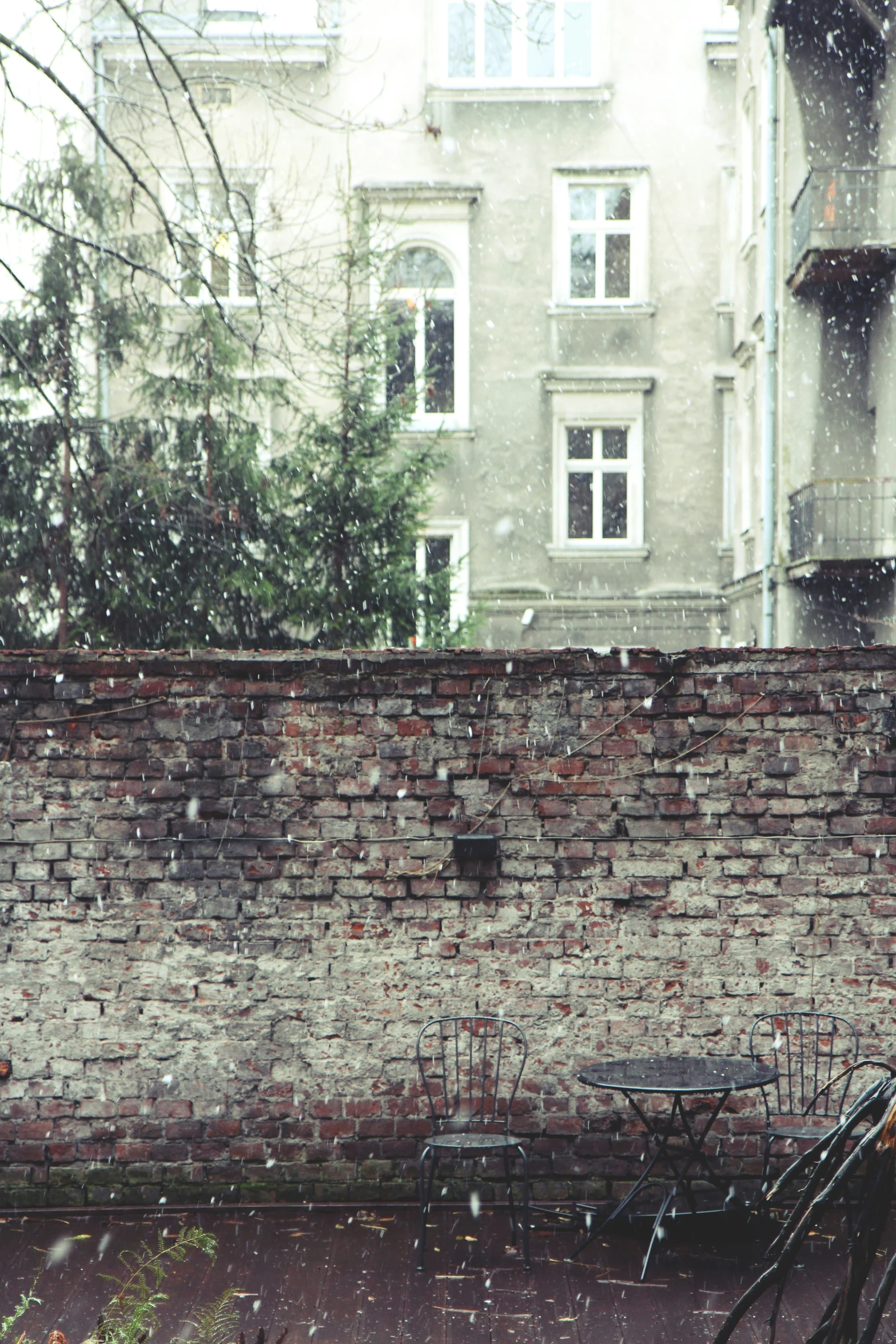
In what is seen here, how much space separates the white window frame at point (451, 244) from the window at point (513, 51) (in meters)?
1.62

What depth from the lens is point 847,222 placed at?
1224cm

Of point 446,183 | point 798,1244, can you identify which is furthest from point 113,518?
point 798,1244

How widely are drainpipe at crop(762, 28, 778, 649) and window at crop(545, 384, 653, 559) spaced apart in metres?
2.84

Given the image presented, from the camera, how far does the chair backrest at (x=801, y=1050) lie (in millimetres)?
5094

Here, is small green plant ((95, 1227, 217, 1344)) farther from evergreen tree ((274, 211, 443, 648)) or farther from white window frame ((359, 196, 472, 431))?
white window frame ((359, 196, 472, 431))

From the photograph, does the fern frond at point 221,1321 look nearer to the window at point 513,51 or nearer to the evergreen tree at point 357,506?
the evergreen tree at point 357,506

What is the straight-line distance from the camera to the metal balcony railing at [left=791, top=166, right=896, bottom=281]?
12.1 meters

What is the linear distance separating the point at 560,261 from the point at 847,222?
4.66m

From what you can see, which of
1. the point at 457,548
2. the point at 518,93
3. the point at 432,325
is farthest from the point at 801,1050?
the point at 518,93

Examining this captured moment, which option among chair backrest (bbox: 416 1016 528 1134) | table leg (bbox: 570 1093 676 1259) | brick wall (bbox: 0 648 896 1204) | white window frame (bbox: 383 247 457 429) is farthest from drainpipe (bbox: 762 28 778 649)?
table leg (bbox: 570 1093 676 1259)

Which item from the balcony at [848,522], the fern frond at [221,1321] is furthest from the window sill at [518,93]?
the fern frond at [221,1321]

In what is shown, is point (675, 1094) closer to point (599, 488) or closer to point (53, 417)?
point (53, 417)

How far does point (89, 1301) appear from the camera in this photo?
4.20m

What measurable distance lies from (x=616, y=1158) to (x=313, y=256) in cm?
1307
